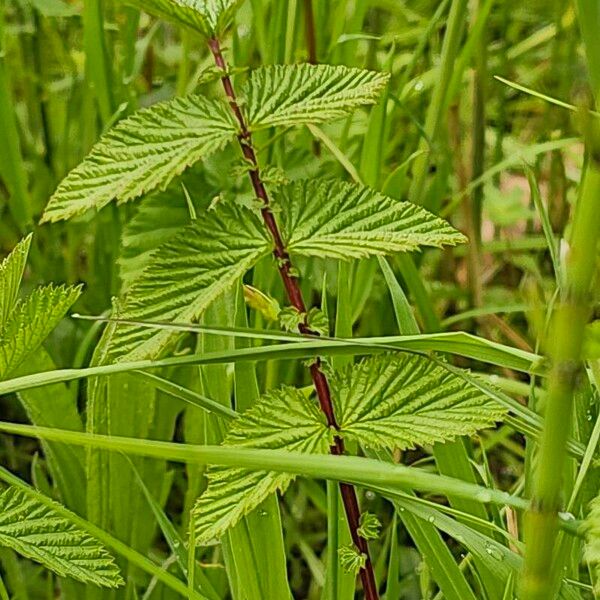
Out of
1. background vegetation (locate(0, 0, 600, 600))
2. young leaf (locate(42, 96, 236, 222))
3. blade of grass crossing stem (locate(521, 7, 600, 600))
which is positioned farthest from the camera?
young leaf (locate(42, 96, 236, 222))

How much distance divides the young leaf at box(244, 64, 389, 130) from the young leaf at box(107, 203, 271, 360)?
0.22ft

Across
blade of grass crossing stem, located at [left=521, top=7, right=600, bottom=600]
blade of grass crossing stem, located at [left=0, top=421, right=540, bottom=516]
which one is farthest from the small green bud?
blade of grass crossing stem, located at [left=521, top=7, right=600, bottom=600]

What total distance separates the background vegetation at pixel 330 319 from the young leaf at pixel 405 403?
2 cm

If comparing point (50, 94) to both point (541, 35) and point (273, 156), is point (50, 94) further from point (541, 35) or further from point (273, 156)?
point (541, 35)

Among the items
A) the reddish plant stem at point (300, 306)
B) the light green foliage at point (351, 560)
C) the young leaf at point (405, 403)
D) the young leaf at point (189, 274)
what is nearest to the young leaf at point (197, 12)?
the reddish plant stem at point (300, 306)

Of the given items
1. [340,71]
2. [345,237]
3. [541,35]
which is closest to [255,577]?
[345,237]

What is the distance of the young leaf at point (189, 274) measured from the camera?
2.00 feet

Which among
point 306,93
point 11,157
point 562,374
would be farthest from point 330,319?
point 562,374

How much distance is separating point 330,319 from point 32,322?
56 cm

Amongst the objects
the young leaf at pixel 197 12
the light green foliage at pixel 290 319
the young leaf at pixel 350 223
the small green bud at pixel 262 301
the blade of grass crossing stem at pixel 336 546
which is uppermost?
the young leaf at pixel 197 12

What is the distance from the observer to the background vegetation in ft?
1.86

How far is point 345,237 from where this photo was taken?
2.12 ft

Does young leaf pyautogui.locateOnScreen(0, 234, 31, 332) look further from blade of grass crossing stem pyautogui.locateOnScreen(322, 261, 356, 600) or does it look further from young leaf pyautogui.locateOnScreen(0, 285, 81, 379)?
blade of grass crossing stem pyautogui.locateOnScreen(322, 261, 356, 600)

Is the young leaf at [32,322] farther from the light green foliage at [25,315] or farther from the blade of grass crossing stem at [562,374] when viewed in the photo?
the blade of grass crossing stem at [562,374]
